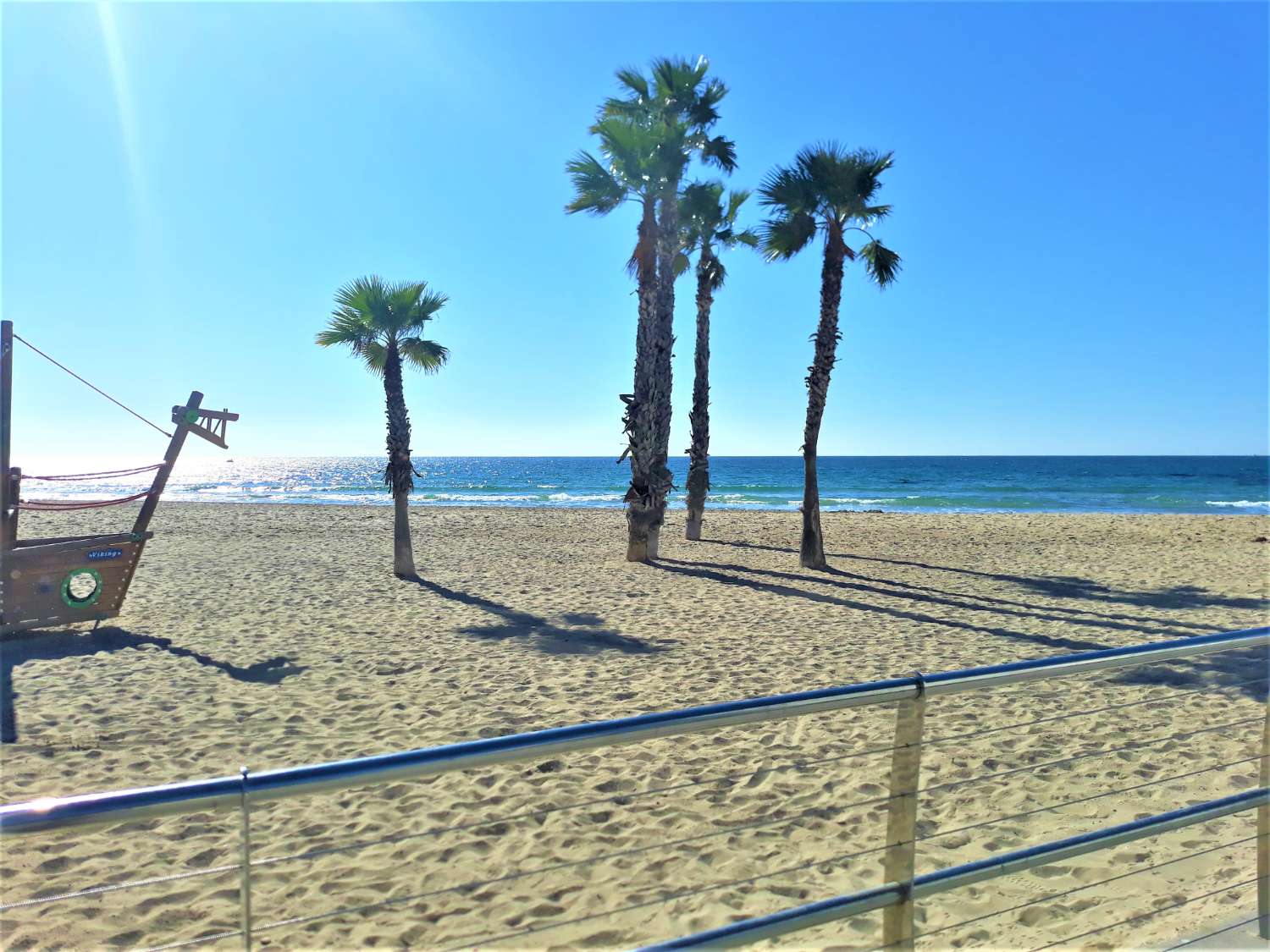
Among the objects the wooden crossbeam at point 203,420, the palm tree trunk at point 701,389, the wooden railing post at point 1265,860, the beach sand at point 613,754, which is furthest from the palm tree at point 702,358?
the wooden railing post at point 1265,860

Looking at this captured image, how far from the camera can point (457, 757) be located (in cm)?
155

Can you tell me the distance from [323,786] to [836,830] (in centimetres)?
352

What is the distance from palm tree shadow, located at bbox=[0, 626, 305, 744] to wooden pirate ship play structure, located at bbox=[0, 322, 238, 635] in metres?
0.20

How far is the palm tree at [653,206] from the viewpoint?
47.8ft

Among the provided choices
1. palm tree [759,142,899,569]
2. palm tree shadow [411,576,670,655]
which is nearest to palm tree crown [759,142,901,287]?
palm tree [759,142,899,569]

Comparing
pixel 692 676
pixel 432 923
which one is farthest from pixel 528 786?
pixel 692 676

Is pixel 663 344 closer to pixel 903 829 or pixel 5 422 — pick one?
pixel 5 422

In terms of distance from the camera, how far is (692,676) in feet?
23.9

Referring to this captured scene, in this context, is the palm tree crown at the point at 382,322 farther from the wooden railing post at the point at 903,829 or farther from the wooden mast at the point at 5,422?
the wooden railing post at the point at 903,829

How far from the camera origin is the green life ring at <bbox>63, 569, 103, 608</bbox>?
884 centimetres

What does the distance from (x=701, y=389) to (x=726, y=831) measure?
1681cm

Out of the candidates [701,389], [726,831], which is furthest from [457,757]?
[701,389]

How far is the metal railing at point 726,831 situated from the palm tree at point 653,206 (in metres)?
12.7

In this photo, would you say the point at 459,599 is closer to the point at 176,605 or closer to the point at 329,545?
the point at 176,605
